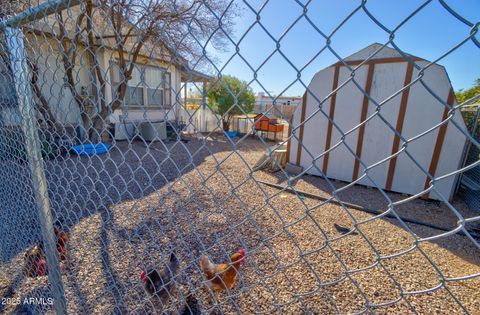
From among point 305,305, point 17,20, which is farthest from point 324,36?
point 305,305

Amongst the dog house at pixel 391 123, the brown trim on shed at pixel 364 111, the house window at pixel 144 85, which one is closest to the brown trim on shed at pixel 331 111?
the dog house at pixel 391 123

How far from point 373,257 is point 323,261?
607mm

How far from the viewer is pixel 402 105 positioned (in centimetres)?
426

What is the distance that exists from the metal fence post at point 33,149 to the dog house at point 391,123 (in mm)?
3187

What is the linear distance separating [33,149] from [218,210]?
128 cm

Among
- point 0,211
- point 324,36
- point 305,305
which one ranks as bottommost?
point 305,305

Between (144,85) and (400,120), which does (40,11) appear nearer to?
(144,85)

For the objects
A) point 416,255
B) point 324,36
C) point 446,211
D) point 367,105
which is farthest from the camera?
point 367,105

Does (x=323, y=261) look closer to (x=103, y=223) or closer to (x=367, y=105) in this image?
(x=103, y=223)

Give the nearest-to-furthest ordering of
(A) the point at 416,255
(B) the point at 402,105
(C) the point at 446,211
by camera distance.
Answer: (A) the point at 416,255
(C) the point at 446,211
(B) the point at 402,105

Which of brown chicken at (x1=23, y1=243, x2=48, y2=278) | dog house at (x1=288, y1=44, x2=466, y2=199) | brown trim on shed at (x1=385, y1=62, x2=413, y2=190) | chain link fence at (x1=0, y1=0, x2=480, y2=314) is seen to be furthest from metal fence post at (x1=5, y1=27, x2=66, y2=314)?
brown trim on shed at (x1=385, y1=62, x2=413, y2=190)

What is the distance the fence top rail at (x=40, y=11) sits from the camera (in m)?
1.14

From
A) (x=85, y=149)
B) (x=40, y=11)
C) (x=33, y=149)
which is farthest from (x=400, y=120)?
(x=85, y=149)

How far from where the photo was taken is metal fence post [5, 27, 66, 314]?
4.48 feet
